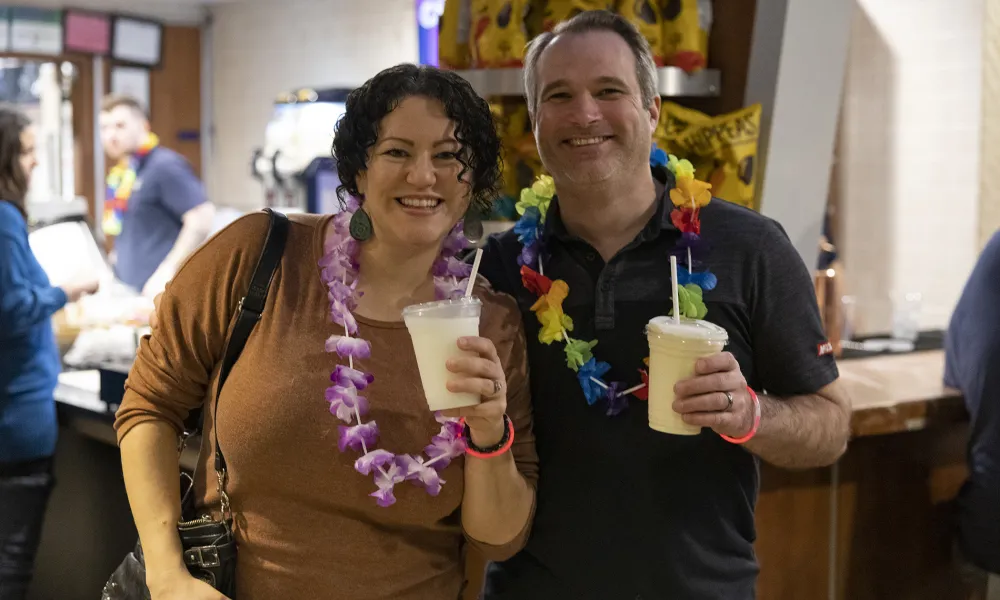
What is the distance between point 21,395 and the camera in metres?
3.17

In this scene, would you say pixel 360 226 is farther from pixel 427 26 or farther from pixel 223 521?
pixel 427 26

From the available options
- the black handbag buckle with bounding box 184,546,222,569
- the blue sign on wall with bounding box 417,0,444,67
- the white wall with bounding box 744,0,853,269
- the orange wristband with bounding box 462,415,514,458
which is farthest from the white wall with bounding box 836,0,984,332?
the black handbag buckle with bounding box 184,546,222,569

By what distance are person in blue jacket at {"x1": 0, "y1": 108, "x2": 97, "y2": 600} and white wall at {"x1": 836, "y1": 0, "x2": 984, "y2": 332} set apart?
395 centimetres

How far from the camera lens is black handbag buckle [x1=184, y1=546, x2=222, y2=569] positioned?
64.8 inches

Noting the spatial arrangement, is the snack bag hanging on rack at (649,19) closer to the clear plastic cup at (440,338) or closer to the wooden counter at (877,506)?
the wooden counter at (877,506)

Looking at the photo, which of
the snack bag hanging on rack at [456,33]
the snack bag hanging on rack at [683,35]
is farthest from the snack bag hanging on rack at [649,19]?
the snack bag hanging on rack at [456,33]

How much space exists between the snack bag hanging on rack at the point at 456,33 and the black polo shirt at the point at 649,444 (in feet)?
3.76

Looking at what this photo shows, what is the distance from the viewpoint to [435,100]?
1.67 metres

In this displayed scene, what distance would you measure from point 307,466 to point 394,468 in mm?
149

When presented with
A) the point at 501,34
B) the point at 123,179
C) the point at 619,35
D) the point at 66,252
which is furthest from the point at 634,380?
the point at 123,179

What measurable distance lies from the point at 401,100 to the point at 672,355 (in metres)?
0.64

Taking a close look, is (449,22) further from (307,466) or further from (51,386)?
(51,386)

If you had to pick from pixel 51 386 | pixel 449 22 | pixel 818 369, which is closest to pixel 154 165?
pixel 51 386

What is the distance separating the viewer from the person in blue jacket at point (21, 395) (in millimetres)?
3146
